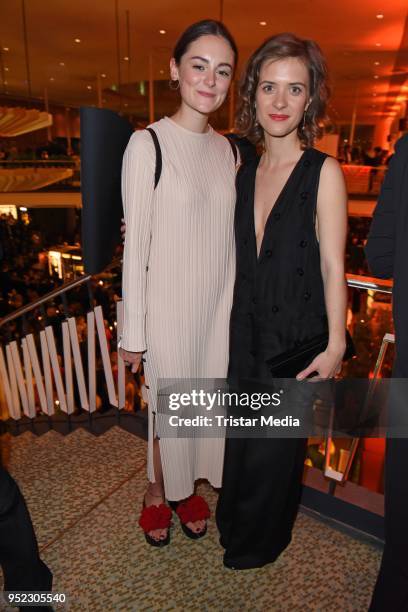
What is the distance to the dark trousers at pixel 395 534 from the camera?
1.22 m

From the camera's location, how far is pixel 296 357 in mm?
1408

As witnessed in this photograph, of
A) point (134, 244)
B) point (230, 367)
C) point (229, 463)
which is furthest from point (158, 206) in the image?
point (229, 463)

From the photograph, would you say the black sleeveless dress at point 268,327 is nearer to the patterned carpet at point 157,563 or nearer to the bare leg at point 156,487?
the patterned carpet at point 157,563

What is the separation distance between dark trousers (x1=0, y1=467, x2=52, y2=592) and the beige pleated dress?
0.55 meters

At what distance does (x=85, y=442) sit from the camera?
2.56 metres

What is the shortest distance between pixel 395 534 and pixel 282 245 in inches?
34.1

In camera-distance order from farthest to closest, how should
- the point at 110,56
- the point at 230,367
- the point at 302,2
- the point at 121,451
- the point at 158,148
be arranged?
the point at 110,56 < the point at 302,2 < the point at 121,451 < the point at 230,367 < the point at 158,148

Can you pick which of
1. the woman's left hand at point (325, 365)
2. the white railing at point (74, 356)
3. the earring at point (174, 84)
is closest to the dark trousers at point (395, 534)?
the woman's left hand at point (325, 365)

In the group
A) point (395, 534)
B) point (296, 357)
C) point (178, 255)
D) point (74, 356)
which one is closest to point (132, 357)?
point (178, 255)

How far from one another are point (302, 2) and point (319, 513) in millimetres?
7724

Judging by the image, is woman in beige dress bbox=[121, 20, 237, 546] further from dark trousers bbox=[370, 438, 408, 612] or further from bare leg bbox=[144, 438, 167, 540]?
dark trousers bbox=[370, 438, 408, 612]

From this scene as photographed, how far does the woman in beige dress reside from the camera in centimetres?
146

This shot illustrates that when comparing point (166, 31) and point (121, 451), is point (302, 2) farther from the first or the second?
point (121, 451)

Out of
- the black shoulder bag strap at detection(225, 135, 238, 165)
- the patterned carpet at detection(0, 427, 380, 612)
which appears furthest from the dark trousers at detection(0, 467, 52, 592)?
the black shoulder bag strap at detection(225, 135, 238, 165)
